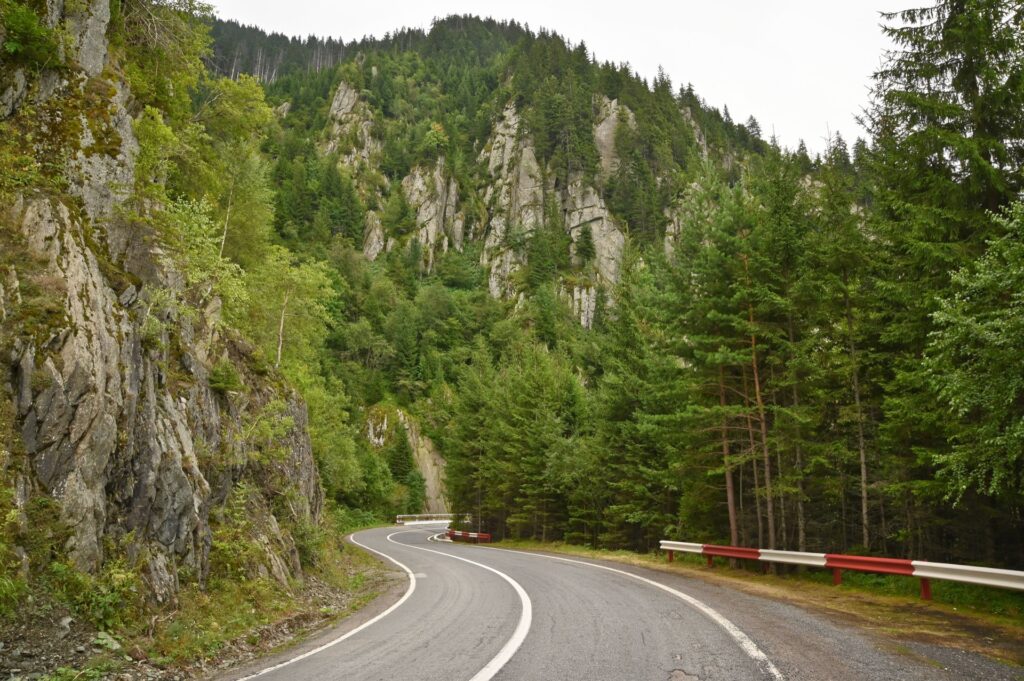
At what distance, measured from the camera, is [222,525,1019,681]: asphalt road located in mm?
5680

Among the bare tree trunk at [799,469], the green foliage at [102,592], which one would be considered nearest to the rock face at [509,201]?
the bare tree trunk at [799,469]

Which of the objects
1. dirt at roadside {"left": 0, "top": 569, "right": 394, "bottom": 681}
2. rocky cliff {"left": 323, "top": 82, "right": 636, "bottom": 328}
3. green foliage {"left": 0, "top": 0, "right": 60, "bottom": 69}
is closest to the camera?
dirt at roadside {"left": 0, "top": 569, "right": 394, "bottom": 681}

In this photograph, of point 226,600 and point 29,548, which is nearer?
point 29,548

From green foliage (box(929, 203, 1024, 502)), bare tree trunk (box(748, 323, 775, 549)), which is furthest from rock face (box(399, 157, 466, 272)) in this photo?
green foliage (box(929, 203, 1024, 502))

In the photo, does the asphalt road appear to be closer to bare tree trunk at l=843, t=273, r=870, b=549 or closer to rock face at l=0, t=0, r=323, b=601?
rock face at l=0, t=0, r=323, b=601

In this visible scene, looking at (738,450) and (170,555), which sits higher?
(738,450)

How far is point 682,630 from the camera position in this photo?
7.52 meters

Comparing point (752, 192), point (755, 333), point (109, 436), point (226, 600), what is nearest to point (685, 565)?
point (755, 333)

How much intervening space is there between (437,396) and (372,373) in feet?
34.4

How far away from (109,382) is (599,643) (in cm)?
781

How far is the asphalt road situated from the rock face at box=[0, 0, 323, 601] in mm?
2986

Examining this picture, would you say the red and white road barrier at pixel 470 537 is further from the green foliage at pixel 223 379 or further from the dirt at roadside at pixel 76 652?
the dirt at roadside at pixel 76 652

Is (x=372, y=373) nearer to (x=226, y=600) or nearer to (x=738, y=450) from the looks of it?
(x=738, y=450)

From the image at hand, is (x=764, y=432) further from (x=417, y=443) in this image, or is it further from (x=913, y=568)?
(x=417, y=443)
